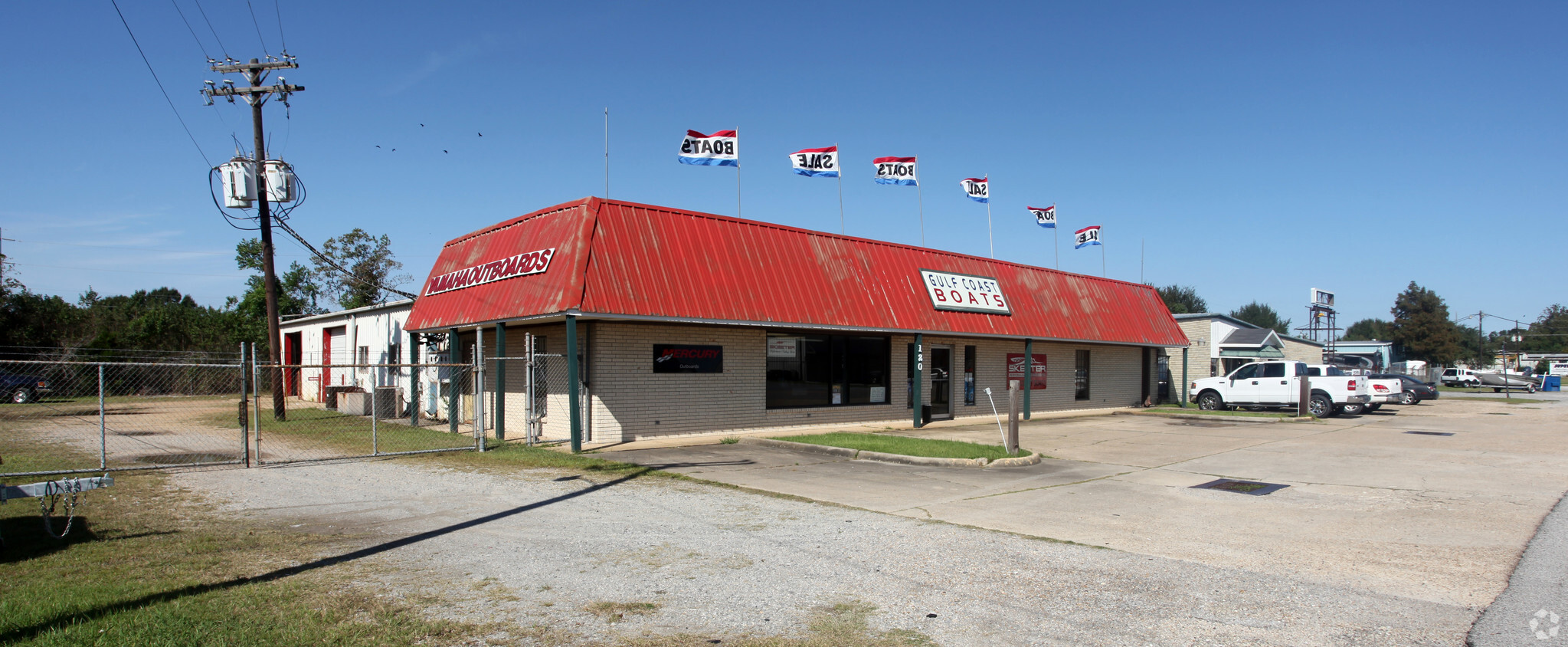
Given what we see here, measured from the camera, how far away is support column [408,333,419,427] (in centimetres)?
1992

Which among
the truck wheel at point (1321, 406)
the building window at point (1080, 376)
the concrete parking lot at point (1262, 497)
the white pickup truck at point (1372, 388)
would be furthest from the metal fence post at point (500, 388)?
the white pickup truck at point (1372, 388)

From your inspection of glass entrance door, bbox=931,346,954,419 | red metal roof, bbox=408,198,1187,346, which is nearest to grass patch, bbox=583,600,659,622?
red metal roof, bbox=408,198,1187,346

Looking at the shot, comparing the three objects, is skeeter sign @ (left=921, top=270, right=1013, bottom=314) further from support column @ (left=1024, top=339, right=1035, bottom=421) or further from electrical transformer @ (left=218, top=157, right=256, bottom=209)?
electrical transformer @ (left=218, top=157, right=256, bottom=209)

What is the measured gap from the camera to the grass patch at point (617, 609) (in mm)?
5469

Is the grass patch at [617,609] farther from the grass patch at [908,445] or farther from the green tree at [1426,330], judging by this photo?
the green tree at [1426,330]

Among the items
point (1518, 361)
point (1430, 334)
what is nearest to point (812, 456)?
point (1430, 334)

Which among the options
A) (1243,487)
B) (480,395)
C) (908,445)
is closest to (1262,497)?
(1243,487)

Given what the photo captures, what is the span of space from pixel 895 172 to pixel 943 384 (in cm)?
662

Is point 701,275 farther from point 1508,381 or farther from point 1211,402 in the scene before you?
point 1508,381

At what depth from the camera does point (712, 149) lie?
2053 centimetres

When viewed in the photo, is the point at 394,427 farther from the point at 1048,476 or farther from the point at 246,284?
the point at 246,284

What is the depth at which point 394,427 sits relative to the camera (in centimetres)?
1977

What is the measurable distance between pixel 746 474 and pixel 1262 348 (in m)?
33.9

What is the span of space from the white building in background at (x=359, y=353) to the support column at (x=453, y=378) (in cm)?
72
